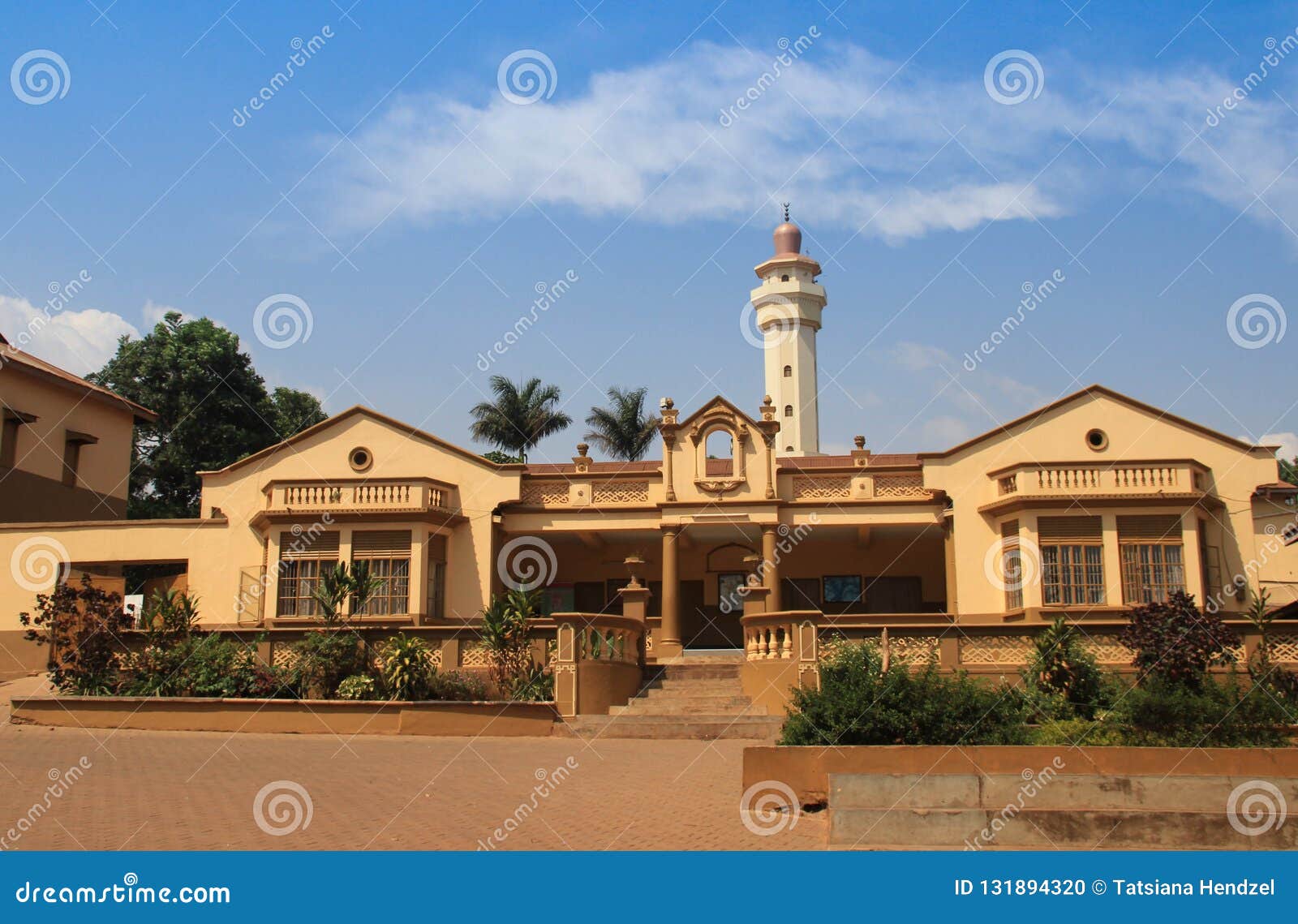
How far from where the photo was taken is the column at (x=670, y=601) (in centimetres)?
2775

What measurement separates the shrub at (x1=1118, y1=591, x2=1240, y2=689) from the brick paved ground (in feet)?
19.5

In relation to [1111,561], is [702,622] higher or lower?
lower

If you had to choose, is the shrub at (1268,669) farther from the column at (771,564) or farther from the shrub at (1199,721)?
the column at (771,564)

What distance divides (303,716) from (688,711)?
6045 millimetres

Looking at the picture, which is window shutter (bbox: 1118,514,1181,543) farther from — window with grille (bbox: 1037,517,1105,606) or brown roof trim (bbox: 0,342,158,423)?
brown roof trim (bbox: 0,342,158,423)

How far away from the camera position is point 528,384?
51625 millimetres

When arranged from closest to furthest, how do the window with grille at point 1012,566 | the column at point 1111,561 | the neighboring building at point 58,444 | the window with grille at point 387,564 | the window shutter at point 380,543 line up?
1. the column at point 1111,561
2. the window with grille at point 1012,566
3. the window with grille at point 387,564
4. the window shutter at point 380,543
5. the neighboring building at point 58,444

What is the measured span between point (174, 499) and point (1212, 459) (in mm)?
36897

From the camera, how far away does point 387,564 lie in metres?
28.6

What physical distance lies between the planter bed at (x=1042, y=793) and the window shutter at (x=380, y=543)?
658 inches

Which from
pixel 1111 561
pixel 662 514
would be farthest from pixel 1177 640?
pixel 662 514

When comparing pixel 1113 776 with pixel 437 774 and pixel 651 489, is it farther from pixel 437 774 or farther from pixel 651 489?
pixel 651 489

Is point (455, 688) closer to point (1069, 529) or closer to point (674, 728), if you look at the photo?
point (674, 728)

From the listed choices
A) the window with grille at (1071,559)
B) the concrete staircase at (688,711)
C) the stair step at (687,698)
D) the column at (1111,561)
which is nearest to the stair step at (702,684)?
the concrete staircase at (688,711)
